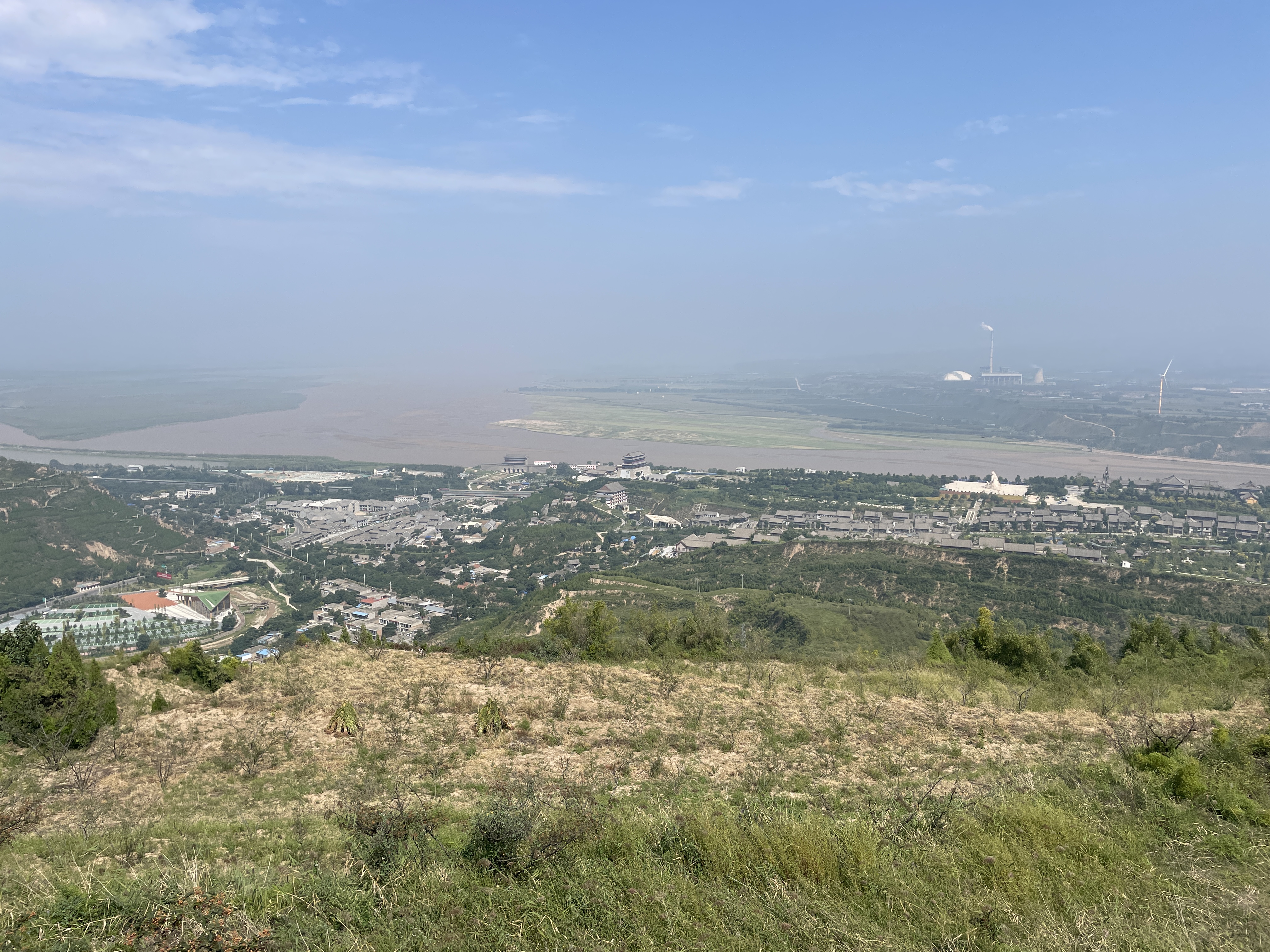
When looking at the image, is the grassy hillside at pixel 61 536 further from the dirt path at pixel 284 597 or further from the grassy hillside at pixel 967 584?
the grassy hillside at pixel 967 584

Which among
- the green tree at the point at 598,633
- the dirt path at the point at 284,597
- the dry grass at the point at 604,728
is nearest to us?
the dry grass at the point at 604,728

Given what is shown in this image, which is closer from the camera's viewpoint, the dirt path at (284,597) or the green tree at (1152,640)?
the green tree at (1152,640)

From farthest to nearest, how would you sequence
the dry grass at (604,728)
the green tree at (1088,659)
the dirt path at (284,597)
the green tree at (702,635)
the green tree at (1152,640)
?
1. the dirt path at (284,597)
2. the green tree at (702,635)
3. the green tree at (1152,640)
4. the green tree at (1088,659)
5. the dry grass at (604,728)

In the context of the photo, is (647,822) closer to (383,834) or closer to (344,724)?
(383,834)

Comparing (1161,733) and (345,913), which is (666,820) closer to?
(345,913)

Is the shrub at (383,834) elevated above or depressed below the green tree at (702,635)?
above

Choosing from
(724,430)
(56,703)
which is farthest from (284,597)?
(724,430)

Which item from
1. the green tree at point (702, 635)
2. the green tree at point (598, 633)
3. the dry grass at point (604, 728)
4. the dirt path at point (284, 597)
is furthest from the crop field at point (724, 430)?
the dry grass at point (604, 728)

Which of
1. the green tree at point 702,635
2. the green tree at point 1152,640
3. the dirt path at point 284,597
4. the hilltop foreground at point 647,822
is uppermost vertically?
the hilltop foreground at point 647,822
